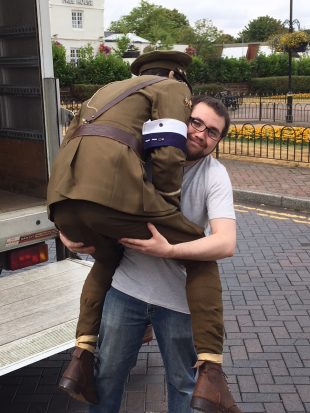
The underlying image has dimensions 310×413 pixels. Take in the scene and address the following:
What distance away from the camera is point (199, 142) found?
2355 millimetres

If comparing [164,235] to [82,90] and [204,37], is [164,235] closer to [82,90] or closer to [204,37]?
[82,90]

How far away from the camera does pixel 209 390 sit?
240 centimetres

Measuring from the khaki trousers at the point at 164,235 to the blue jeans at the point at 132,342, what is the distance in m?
0.15

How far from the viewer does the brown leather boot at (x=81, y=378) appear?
2553mm

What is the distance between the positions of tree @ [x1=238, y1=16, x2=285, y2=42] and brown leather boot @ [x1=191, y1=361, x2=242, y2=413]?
11101 centimetres

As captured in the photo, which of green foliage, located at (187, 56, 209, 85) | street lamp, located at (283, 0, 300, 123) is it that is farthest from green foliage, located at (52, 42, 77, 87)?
street lamp, located at (283, 0, 300, 123)

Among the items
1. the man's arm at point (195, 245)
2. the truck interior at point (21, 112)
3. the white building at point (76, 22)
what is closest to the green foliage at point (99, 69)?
the white building at point (76, 22)

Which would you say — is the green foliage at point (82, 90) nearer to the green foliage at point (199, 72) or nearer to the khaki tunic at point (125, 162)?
the green foliage at point (199, 72)

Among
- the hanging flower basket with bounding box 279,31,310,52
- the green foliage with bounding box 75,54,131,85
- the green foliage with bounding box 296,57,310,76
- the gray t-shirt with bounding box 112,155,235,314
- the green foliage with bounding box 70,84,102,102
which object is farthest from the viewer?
the green foliage with bounding box 296,57,310,76

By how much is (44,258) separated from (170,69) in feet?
7.43

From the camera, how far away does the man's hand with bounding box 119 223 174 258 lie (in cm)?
229

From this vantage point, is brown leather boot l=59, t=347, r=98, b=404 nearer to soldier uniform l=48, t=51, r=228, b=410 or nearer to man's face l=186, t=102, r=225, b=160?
soldier uniform l=48, t=51, r=228, b=410

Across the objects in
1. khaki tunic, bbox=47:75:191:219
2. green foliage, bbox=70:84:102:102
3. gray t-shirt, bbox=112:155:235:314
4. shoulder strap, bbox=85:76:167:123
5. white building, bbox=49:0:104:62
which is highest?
white building, bbox=49:0:104:62

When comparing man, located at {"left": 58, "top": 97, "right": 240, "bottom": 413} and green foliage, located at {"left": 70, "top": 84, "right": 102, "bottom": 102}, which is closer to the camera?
man, located at {"left": 58, "top": 97, "right": 240, "bottom": 413}
